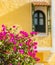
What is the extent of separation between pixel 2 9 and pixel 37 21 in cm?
140

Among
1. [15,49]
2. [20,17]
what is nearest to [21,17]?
[20,17]

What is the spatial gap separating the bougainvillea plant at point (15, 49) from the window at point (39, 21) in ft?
15.6

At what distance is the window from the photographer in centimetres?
1460

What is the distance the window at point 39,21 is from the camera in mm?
14602

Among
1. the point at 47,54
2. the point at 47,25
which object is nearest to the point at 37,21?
the point at 47,25

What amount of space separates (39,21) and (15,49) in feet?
17.4

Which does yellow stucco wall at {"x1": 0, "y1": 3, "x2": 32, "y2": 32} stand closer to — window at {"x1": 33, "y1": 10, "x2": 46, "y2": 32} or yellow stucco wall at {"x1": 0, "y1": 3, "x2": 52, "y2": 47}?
yellow stucco wall at {"x1": 0, "y1": 3, "x2": 52, "y2": 47}

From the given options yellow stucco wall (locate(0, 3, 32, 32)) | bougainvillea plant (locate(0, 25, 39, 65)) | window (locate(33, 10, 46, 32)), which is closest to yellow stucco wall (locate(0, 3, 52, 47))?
yellow stucco wall (locate(0, 3, 32, 32))

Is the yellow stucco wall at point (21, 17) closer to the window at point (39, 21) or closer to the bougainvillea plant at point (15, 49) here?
the window at point (39, 21)

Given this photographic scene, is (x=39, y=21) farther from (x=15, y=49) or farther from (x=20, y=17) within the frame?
(x=15, y=49)

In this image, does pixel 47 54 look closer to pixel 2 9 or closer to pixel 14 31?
pixel 2 9

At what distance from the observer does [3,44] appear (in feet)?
31.1

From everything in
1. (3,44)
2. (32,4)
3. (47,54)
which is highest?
(32,4)

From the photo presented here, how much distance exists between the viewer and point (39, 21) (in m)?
14.6
